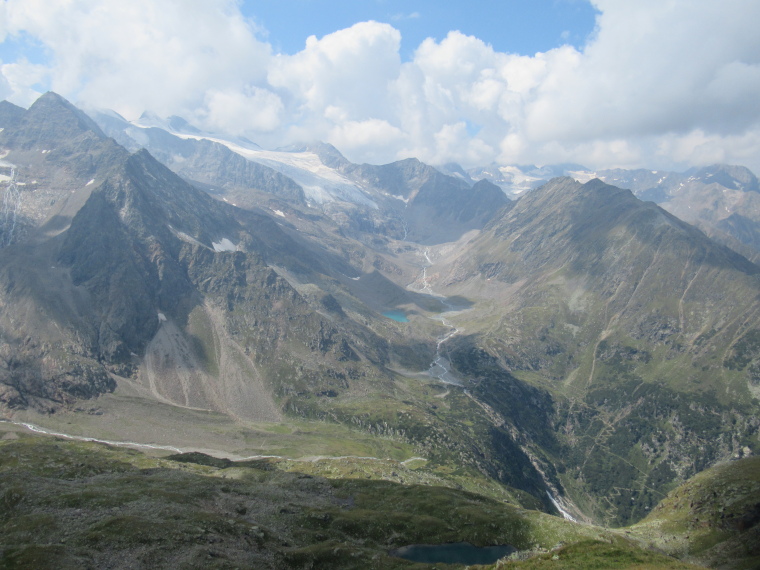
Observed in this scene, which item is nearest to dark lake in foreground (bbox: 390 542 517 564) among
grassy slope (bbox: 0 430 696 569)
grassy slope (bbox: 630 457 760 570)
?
grassy slope (bbox: 0 430 696 569)

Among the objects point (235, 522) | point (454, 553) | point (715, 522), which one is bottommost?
point (454, 553)

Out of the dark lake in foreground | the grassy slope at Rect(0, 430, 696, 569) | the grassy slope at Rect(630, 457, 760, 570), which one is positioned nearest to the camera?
the grassy slope at Rect(0, 430, 696, 569)

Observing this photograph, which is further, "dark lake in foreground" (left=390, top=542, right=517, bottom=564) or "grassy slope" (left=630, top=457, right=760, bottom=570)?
"grassy slope" (left=630, top=457, right=760, bottom=570)

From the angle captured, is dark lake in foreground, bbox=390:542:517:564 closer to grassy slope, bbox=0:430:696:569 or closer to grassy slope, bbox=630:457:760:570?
grassy slope, bbox=0:430:696:569

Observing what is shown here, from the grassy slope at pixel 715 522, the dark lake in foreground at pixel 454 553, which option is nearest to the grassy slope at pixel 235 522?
the dark lake in foreground at pixel 454 553

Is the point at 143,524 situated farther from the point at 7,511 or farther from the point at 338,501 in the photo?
the point at 338,501

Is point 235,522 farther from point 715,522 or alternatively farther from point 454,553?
point 715,522

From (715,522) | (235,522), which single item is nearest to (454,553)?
(235,522)

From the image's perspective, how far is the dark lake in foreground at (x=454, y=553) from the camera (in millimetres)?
93750

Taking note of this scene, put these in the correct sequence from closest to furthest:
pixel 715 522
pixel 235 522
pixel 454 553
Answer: pixel 235 522 → pixel 454 553 → pixel 715 522

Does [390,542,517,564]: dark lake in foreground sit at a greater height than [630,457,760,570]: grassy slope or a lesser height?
lesser

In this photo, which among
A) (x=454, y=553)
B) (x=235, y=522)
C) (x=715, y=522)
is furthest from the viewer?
(x=715, y=522)

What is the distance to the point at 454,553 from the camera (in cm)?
9681

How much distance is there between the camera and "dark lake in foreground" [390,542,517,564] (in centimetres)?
9375
